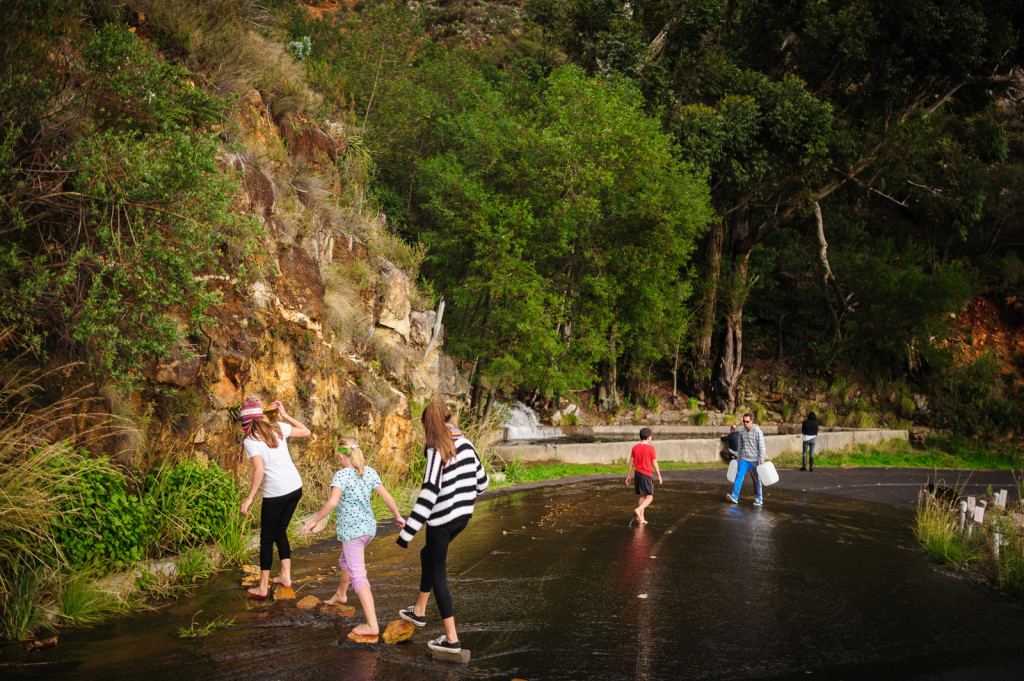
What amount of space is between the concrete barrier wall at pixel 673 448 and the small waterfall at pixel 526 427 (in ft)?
11.5

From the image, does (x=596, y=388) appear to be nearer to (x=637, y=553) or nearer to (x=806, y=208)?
(x=806, y=208)

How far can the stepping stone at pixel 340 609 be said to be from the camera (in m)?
7.47

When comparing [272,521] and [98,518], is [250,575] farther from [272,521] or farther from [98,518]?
[98,518]

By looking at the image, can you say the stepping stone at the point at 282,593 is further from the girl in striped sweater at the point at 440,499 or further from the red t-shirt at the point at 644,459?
the red t-shirt at the point at 644,459

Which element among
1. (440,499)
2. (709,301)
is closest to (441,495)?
(440,499)

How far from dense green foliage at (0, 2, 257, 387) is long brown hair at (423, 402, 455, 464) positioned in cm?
429

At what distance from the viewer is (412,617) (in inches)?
282

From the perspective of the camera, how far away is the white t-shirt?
7.80 m

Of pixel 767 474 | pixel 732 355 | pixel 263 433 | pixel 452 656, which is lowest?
pixel 452 656

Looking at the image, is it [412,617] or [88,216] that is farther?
[88,216]

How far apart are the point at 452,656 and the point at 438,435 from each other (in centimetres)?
183

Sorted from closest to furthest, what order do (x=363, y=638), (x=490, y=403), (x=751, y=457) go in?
(x=363, y=638)
(x=751, y=457)
(x=490, y=403)

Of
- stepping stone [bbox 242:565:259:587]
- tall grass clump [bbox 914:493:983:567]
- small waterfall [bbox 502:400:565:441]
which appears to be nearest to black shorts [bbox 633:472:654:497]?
tall grass clump [bbox 914:493:983:567]

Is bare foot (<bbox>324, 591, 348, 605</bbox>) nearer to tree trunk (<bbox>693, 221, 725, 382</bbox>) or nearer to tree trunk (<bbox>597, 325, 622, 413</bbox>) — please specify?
tree trunk (<bbox>597, 325, 622, 413</bbox>)
